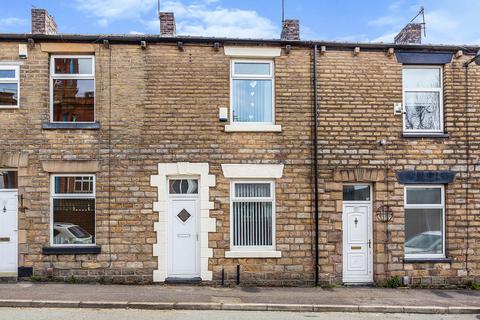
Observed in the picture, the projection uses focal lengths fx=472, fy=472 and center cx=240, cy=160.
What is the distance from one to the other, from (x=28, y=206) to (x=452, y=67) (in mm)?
10744

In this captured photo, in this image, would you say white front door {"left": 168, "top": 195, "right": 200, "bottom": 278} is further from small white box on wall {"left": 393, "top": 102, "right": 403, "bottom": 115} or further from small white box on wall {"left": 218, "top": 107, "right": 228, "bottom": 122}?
small white box on wall {"left": 393, "top": 102, "right": 403, "bottom": 115}

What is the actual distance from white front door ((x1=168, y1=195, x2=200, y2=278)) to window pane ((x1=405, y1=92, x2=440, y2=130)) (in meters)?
5.70

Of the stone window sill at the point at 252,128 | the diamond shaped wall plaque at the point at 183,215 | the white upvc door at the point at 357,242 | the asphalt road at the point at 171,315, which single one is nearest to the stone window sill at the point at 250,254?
the diamond shaped wall plaque at the point at 183,215

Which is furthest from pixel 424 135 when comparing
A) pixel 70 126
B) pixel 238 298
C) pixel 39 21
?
pixel 39 21

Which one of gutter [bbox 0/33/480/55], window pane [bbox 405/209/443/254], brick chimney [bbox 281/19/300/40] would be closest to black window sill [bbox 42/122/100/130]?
gutter [bbox 0/33/480/55]

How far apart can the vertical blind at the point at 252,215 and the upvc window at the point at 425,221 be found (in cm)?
341

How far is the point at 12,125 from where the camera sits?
1102cm

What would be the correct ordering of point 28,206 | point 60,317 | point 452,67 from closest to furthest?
point 60,317 < point 28,206 < point 452,67

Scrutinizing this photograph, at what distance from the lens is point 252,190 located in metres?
11.4

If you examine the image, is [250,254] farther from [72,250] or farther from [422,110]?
[422,110]

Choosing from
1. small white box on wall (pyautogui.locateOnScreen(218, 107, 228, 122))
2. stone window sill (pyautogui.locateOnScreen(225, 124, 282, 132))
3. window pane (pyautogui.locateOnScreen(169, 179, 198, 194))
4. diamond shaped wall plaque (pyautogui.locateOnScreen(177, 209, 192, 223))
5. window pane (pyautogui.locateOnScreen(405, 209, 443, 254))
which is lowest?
window pane (pyautogui.locateOnScreen(405, 209, 443, 254))

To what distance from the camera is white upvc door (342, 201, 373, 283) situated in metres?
11.4

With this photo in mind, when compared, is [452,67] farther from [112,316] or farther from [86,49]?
[112,316]

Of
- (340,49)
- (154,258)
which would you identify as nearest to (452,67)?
(340,49)
